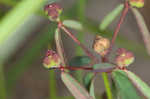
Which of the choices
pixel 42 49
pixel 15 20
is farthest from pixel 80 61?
pixel 42 49

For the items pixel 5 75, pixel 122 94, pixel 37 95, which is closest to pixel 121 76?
pixel 122 94

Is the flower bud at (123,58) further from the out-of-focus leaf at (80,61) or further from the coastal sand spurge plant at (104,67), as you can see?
the out-of-focus leaf at (80,61)

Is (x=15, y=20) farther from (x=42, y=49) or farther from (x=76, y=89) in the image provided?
(x=42, y=49)

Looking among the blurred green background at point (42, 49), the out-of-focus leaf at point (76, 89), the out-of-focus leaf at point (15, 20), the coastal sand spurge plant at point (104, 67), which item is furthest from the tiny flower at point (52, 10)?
the blurred green background at point (42, 49)

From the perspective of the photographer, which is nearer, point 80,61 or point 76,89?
point 76,89

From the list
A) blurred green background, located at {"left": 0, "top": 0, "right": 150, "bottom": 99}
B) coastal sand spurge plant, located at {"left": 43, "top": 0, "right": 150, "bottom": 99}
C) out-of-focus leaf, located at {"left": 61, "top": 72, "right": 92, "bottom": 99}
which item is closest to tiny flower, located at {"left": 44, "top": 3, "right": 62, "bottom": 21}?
coastal sand spurge plant, located at {"left": 43, "top": 0, "right": 150, "bottom": 99}

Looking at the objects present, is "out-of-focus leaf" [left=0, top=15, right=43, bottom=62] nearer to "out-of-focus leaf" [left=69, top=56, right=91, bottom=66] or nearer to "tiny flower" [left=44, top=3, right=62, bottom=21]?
"out-of-focus leaf" [left=69, top=56, right=91, bottom=66]
